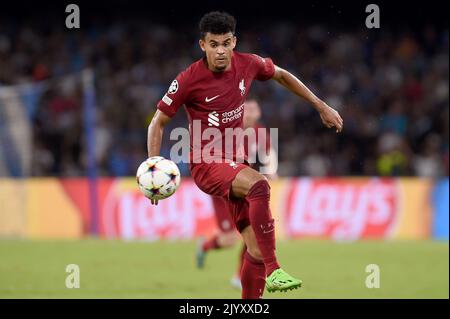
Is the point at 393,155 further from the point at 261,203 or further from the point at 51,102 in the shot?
the point at 261,203

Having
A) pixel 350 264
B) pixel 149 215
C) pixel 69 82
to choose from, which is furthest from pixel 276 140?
pixel 350 264

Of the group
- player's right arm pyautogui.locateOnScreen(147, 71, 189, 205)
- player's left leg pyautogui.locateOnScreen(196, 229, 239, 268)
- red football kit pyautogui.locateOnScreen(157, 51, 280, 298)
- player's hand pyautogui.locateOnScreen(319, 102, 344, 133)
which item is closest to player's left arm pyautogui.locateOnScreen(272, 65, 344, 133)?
player's hand pyautogui.locateOnScreen(319, 102, 344, 133)

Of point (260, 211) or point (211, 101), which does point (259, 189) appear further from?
point (211, 101)

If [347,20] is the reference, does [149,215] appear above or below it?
→ below

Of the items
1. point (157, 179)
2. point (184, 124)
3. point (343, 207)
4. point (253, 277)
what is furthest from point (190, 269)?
point (184, 124)

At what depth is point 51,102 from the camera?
18.7 meters

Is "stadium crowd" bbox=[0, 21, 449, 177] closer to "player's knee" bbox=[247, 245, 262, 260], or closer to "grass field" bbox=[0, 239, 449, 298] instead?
"grass field" bbox=[0, 239, 449, 298]

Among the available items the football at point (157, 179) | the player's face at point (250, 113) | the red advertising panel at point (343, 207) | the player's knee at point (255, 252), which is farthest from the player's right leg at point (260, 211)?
the red advertising panel at point (343, 207)

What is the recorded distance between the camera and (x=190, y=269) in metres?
11.8

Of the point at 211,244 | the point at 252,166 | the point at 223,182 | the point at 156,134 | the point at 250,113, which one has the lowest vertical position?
the point at 211,244

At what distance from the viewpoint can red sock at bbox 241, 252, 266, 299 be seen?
728cm

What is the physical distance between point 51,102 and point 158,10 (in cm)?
413

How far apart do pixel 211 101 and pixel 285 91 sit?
12.0 meters

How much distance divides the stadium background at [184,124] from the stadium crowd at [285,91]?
0.03 metres
